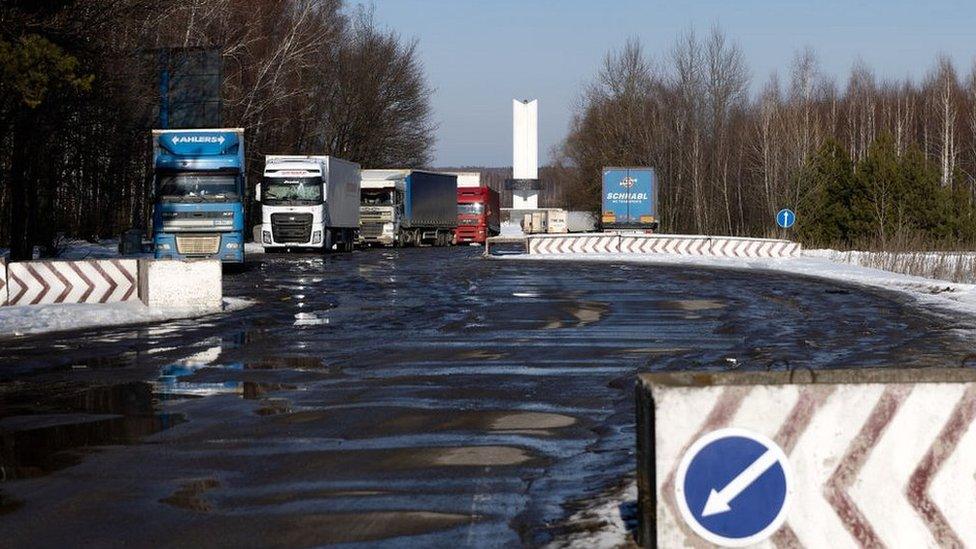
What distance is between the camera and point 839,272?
40.9 m

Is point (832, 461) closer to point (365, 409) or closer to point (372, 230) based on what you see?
point (365, 409)

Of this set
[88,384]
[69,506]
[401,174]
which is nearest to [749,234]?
[401,174]

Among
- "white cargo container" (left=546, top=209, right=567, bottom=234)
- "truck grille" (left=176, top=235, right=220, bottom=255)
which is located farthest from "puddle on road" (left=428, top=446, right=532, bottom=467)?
"white cargo container" (left=546, top=209, right=567, bottom=234)

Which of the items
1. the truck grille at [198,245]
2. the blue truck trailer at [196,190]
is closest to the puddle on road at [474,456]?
the blue truck trailer at [196,190]

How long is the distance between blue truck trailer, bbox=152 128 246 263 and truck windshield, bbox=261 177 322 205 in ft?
43.5

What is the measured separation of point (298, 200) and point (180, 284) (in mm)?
27926

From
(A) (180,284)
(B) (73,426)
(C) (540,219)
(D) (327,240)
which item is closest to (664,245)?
(D) (327,240)

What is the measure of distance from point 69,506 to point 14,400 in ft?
17.6

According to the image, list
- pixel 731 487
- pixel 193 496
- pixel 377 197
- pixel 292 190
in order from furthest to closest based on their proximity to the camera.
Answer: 1. pixel 377 197
2. pixel 292 190
3. pixel 193 496
4. pixel 731 487

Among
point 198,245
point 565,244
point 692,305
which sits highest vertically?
point 198,245

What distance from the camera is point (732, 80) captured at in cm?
9181

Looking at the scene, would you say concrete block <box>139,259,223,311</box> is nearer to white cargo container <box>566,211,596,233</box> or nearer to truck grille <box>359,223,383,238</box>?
truck grille <box>359,223,383,238</box>

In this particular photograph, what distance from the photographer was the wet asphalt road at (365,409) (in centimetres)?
747

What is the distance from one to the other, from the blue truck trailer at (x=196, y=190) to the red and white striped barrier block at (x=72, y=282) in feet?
45.9
